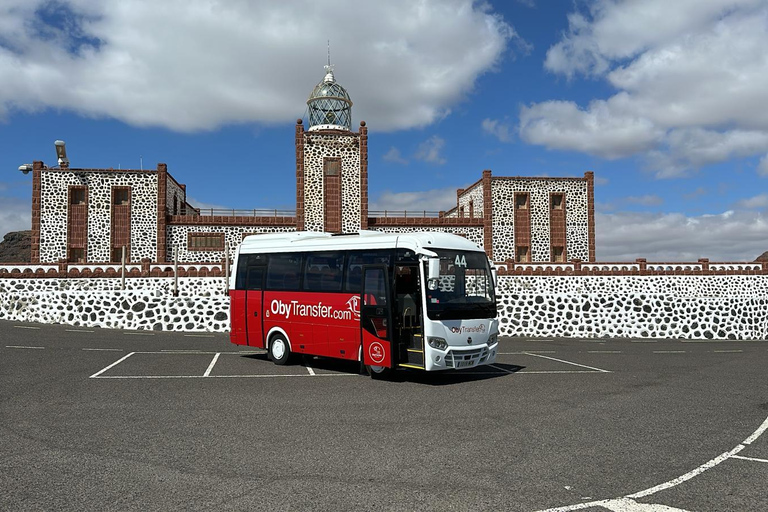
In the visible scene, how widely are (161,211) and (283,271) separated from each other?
20389 millimetres

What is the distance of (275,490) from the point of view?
182 inches

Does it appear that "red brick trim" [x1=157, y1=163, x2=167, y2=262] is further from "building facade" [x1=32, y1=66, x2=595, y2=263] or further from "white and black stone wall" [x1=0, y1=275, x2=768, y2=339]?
"white and black stone wall" [x1=0, y1=275, x2=768, y2=339]

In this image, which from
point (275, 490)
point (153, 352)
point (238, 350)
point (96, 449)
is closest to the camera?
point (275, 490)

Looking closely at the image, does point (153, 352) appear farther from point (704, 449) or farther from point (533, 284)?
point (533, 284)

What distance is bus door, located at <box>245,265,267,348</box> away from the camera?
1262 centimetres

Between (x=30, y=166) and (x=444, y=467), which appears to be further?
(x=30, y=166)

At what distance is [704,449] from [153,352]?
12.0 m

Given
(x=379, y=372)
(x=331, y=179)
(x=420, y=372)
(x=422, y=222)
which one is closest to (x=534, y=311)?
(x=420, y=372)

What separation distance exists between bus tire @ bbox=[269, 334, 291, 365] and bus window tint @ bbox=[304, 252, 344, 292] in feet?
4.72

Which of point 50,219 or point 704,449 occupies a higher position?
point 50,219

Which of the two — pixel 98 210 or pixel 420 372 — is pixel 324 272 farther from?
pixel 98 210

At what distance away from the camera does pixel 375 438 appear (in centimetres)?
626

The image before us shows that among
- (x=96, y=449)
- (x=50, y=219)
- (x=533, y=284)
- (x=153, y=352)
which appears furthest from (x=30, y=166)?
(x=96, y=449)

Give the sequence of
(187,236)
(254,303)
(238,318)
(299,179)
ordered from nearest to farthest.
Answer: (254,303) → (238,318) → (187,236) → (299,179)
